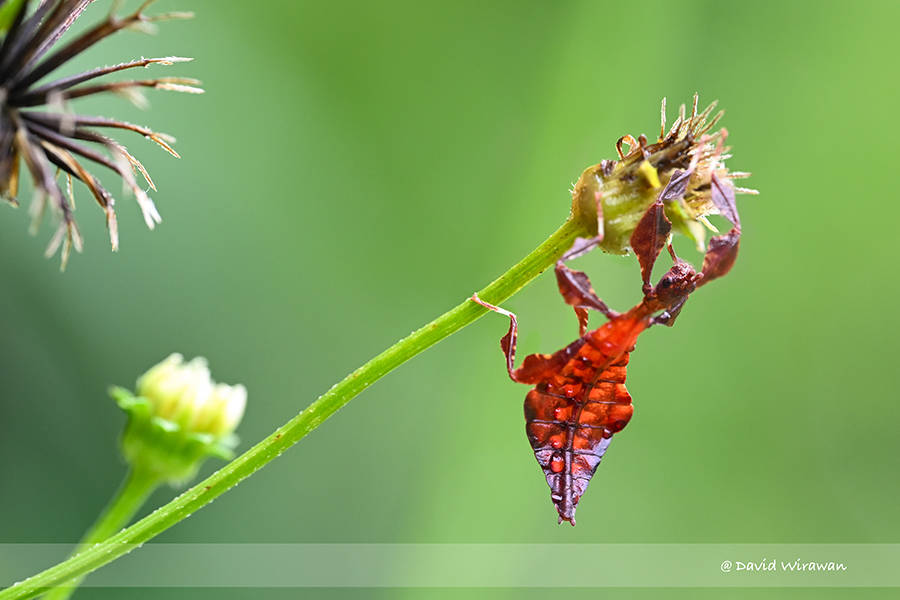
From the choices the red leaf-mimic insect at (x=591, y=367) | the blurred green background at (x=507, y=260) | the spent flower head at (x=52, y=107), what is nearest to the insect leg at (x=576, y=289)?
the red leaf-mimic insect at (x=591, y=367)

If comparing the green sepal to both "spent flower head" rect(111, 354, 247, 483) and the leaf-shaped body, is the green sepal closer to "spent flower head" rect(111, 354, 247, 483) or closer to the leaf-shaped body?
"spent flower head" rect(111, 354, 247, 483)

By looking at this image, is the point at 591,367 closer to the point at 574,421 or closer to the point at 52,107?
the point at 574,421

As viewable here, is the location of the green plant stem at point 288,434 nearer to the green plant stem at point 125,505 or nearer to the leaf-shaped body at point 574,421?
the leaf-shaped body at point 574,421

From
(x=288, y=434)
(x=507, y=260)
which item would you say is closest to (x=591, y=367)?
(x=288, y=434)

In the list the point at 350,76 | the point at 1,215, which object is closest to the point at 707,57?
the point at 350,76

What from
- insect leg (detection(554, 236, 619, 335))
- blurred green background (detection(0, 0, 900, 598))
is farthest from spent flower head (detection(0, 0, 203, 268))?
blurred green background (detection(0, 0, 900, 598))
